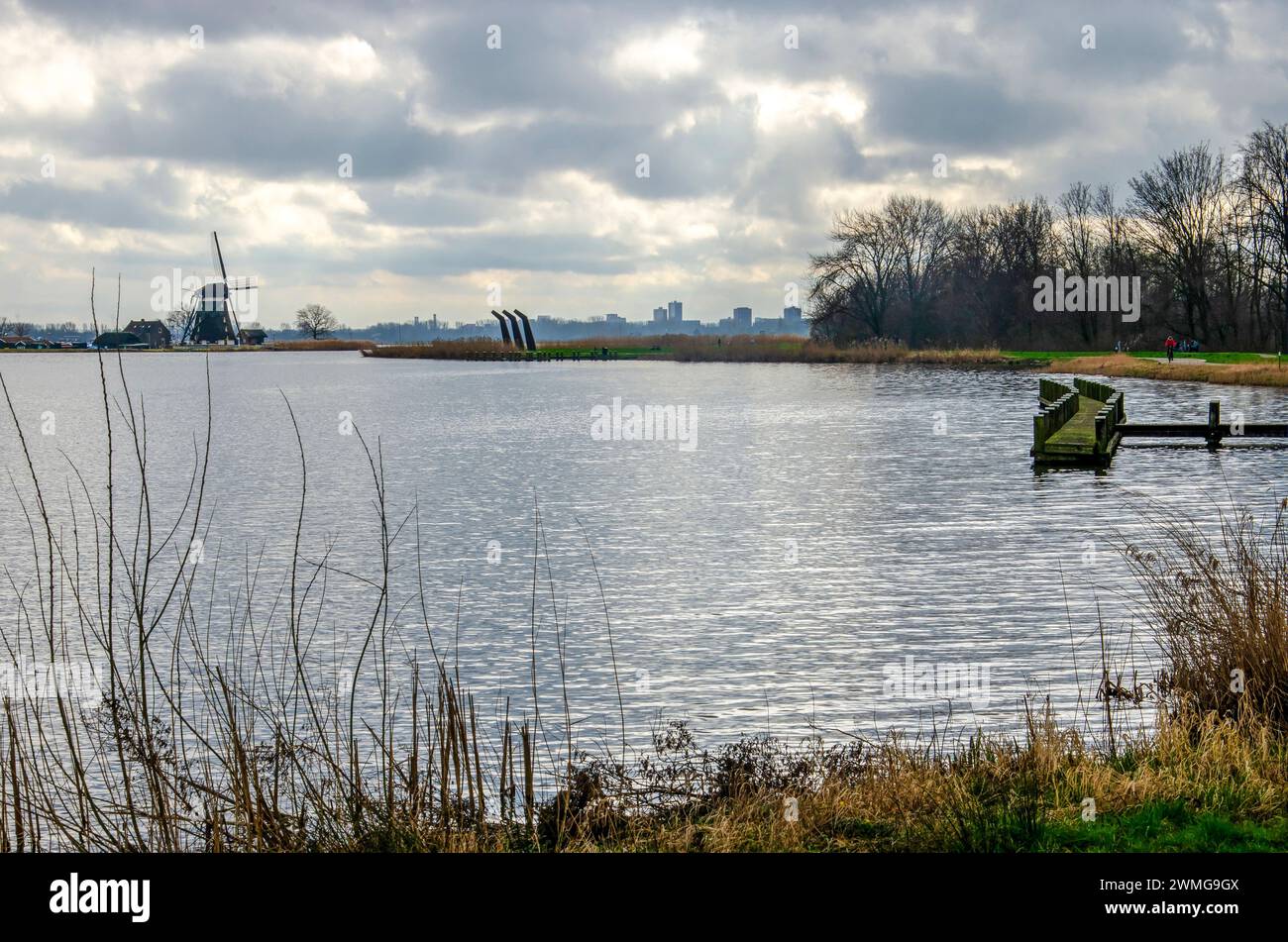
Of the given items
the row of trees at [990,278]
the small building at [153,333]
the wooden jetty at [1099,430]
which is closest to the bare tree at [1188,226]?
the row of trees at [990,278]

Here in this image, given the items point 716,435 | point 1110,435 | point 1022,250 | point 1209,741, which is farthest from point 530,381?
point 1209,741

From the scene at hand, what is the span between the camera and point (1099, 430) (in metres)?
28.0

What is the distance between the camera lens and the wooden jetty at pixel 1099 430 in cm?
2794

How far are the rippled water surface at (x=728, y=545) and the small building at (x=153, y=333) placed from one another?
128873 millimetres

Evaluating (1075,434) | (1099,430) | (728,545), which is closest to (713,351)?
(1075,434)

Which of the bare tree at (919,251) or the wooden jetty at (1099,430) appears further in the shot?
the bare tree at (919,251)

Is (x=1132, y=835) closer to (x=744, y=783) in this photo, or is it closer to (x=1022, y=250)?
(x=744, y=783)

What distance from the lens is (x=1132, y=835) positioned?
6098 millimetres

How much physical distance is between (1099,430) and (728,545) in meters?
12.7

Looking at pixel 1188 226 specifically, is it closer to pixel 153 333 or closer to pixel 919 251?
pixel 919 251

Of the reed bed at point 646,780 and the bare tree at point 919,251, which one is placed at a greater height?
the bare tree at point 919,251

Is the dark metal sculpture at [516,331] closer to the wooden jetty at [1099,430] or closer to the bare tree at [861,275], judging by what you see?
the bare tree at [861,275]

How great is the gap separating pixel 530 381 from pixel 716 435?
1753 inches
